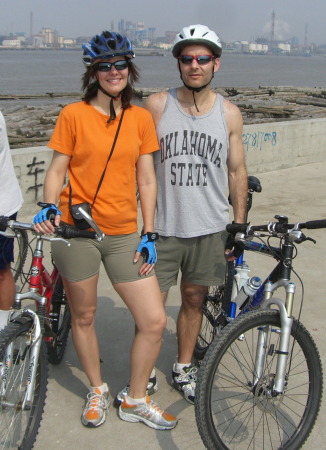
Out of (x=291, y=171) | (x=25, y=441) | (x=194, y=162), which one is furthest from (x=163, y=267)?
(x=291, y=171)

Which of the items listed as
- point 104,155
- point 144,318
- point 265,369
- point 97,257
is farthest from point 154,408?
point 104,155

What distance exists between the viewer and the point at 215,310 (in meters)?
3.91

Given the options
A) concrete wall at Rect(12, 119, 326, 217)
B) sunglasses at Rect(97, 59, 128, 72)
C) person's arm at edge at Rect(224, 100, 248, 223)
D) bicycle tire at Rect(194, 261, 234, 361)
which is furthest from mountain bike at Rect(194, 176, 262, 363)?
concrete wall at Rect(12, 119, 326, 217)

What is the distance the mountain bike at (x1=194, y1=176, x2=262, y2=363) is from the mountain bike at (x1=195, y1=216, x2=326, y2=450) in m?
0.09

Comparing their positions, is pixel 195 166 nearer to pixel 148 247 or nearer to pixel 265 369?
pixel 148 247

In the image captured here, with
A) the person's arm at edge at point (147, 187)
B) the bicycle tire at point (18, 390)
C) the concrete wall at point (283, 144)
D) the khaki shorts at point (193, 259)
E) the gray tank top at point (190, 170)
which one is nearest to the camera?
the bicycle tire at point (18, 390)

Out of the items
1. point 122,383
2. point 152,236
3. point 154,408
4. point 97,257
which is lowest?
point 122,383

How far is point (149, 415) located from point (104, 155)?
4.96 feet

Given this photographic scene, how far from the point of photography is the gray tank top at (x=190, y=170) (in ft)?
11.1

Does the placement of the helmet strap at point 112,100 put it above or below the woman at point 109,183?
above

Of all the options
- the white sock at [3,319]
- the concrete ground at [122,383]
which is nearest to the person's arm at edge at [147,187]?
the white sock at [3,319]

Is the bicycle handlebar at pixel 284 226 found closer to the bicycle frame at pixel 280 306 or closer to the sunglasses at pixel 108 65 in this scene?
the bicycle frame at pixel 280 306

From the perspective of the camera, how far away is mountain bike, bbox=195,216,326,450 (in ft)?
9.41

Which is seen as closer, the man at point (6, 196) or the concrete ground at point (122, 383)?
the concrete ground at point (122, 383)
